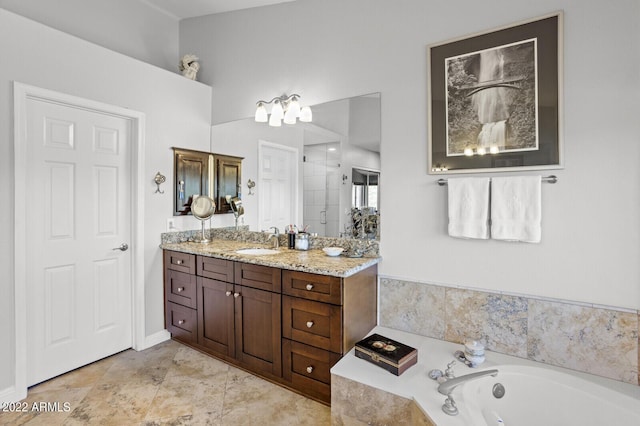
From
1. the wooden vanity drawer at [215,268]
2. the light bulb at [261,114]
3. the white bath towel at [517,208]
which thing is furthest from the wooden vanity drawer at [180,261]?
the white bath towel at [517,208]

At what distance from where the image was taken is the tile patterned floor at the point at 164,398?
1.97m

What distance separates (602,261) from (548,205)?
→ 387 mm

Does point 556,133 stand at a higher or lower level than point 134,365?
higher

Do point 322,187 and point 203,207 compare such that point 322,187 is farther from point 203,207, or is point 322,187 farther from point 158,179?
point 158,179

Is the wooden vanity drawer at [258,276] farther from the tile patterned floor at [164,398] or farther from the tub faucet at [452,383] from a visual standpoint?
the tub faucet at [452,383]

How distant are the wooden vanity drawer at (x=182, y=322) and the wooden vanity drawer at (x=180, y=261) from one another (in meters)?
0.34

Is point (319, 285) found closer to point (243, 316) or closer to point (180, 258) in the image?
point (243, 316)

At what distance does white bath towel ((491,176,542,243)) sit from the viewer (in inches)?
73.4

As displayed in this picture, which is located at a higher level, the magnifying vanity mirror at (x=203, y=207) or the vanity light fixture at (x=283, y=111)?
the vanity light fixture at (x=283, y=111)

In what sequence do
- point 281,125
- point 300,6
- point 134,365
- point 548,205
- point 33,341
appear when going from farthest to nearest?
point 281,125
point 300,6
point 134,365
point 33,341
point 548,205

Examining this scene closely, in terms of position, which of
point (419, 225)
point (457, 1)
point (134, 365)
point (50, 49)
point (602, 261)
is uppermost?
point (457, 1)

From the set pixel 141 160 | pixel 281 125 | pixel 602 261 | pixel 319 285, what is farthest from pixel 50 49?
pixel 602 261

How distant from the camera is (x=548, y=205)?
1.88 metres

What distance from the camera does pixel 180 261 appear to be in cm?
291
